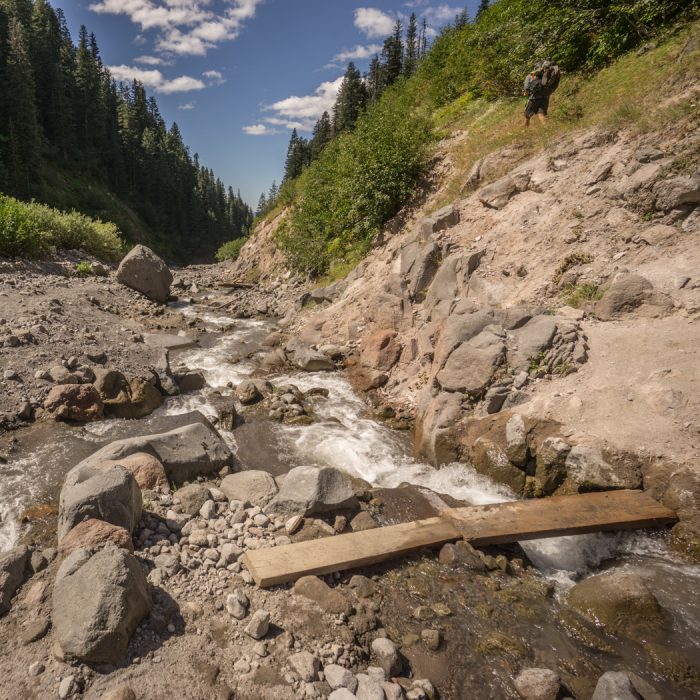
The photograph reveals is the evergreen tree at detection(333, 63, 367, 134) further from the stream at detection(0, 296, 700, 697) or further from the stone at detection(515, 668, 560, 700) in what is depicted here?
the stone at detection(515, 668, 560, 700)

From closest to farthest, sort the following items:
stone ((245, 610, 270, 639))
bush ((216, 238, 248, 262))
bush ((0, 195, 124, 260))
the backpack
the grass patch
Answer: stone ((245, 610, 270, 639))
the grass patch
the backpack
bush ((0, 195, 124, 260))
bush ((216, 238, 248, 262))

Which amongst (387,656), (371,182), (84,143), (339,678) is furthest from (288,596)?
(84,143)

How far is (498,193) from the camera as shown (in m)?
12.5

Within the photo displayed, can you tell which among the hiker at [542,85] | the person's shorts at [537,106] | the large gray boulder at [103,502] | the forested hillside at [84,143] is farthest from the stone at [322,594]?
the forested hillside at [84,143]

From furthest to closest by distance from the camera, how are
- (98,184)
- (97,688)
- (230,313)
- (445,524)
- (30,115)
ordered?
(98,184) < (30,115) < (230,313) < (445,524) < (97,688)

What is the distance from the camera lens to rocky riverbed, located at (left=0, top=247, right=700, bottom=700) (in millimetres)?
3564

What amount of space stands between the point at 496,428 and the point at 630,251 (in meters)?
5.08

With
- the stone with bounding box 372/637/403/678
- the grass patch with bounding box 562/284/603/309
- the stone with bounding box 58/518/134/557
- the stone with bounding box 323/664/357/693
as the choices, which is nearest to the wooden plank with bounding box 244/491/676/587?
the stone with bounding box 372/637/403/678

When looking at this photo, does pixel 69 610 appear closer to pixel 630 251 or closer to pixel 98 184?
pixel 630 251

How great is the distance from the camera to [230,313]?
21.9m

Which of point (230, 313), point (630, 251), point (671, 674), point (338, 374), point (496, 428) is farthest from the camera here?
point (230, 313)

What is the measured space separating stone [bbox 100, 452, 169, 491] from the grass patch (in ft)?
28.5

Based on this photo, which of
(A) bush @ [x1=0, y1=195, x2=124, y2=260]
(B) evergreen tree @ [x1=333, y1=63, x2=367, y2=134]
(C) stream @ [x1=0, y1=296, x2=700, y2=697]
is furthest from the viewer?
(B) evergreen tree @ [x1=333, y1=63, x2=367, y2=134]

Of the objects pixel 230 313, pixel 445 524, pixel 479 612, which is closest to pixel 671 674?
pixel 479 612
